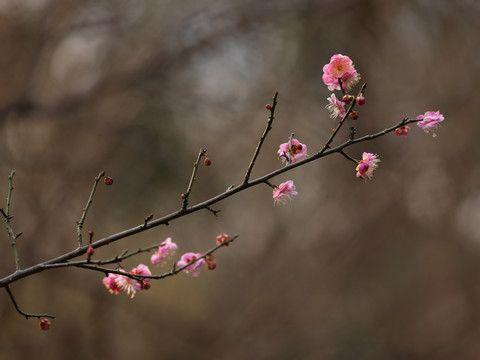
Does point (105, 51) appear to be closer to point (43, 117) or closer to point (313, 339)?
point (43, 117)

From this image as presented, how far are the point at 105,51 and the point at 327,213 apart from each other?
10.9 ft

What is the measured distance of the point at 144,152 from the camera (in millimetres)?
6344

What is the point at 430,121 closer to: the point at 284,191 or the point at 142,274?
the point at 284,191

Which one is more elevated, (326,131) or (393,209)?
(326,131)

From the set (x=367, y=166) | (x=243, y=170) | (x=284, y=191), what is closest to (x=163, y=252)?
(x=284, y=191)

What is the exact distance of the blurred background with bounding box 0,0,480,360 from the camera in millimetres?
5750

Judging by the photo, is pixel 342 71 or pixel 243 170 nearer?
pixel 342 71

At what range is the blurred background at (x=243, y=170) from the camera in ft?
18.9

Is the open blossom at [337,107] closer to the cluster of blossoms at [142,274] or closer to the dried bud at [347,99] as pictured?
the dried bud at [347,99]

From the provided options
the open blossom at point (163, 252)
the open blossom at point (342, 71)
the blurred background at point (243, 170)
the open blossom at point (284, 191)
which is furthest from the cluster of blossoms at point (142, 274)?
the blurred background at point (243, 170)

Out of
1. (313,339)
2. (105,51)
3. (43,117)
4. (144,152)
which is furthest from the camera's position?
(313,339)

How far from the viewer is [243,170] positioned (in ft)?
24.8

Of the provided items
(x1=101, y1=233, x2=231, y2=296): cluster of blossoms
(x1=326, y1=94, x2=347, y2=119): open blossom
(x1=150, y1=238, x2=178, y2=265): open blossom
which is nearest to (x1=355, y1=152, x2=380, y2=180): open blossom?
(x1=326, y1=94, x2=347, y2=119): open blossom

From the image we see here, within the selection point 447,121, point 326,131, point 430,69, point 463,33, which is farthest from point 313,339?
point 463,33
